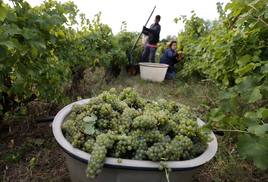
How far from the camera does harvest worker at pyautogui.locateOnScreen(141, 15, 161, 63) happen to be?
23.6 ft

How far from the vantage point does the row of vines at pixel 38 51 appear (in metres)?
1.77

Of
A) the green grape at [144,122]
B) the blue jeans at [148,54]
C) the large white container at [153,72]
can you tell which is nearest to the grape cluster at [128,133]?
the green grape at [144,122]

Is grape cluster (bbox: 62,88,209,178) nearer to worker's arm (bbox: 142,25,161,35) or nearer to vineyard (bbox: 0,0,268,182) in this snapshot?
vineyard (bbox: 0,0,268,182)

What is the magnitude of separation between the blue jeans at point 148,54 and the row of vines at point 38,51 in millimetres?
3537

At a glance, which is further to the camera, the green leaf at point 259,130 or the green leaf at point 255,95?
the green leaf at point 255,95

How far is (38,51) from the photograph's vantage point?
2004 millimetres

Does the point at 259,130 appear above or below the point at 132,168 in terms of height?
above

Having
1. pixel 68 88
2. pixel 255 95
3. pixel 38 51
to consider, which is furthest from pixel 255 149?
pixel 68 88

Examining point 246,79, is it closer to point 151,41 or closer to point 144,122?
point 144,122

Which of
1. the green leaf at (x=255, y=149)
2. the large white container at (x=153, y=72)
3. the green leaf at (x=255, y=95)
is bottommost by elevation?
the large white container at (x=153, y=72)

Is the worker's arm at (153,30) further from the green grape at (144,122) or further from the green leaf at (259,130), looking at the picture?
the green leaf at (259,130)

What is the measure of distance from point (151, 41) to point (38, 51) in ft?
18.0

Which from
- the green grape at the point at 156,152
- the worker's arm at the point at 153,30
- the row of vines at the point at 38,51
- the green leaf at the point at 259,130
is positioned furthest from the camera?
→ the worker's arm at the point at 153,30

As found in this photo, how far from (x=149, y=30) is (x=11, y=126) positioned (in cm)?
521
